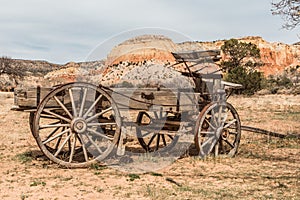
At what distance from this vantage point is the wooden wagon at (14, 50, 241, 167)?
21.8 ft

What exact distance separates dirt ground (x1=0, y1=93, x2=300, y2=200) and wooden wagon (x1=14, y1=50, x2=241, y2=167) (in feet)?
1.41

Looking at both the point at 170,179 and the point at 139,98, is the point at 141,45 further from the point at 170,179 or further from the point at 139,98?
the point at 170,179

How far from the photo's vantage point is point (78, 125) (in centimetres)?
662

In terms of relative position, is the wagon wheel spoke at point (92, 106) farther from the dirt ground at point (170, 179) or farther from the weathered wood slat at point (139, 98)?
the dirt ground at point (170, 179)

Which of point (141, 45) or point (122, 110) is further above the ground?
point (141, 45)

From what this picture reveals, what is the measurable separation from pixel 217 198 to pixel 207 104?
3100 millimetres

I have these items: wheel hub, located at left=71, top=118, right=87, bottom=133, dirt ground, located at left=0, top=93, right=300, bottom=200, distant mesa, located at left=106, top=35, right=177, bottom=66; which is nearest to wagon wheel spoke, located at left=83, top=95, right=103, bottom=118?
wheel hub, located at left=71, top=118, right=87, bottom=133

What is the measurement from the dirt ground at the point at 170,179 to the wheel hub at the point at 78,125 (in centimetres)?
72

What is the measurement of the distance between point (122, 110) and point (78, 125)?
95 cm

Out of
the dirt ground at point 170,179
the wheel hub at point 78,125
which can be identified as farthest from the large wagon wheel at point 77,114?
the dirt ground at point 170,179

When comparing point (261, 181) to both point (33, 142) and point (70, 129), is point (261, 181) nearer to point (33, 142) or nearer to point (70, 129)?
point (70, 129)

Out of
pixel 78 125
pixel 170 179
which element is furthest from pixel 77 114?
pixel 170 179

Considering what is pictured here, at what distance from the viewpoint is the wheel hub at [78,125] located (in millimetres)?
6590

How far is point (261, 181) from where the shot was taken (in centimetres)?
592
